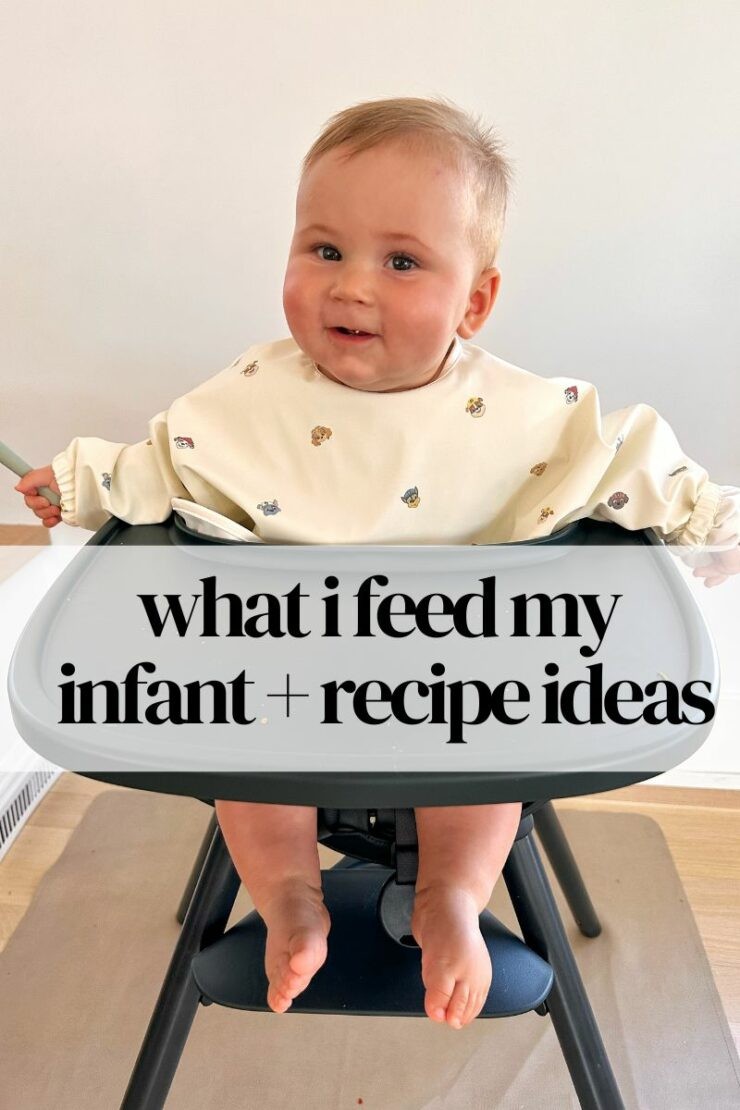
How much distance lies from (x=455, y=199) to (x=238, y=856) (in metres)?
0.53

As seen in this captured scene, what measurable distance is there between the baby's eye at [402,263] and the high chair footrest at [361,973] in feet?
1.71

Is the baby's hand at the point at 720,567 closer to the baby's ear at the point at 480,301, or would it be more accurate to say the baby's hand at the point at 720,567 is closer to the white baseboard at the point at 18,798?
the baby's ear at the point at 480,301

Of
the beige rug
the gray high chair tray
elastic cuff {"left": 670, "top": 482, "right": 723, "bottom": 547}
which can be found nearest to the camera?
the gray high chair tray

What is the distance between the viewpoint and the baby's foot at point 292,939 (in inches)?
26.7

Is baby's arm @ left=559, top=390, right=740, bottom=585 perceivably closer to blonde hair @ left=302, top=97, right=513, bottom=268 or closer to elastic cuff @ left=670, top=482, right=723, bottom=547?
elastic cuff @ left=670, top=482, right=723, bottom=547

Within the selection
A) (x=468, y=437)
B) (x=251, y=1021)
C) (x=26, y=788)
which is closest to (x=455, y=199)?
(x=468, y=437)

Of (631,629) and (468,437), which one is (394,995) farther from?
(468,437)

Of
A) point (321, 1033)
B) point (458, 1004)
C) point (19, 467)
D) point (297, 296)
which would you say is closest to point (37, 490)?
point (19, 467)

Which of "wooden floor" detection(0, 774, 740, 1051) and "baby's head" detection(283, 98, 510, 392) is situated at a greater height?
"baby's head" detection(283, 98, 510, 392)

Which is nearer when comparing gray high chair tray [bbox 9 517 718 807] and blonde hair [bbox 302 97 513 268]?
gray high chair tray [bbox 9 517 718 807]

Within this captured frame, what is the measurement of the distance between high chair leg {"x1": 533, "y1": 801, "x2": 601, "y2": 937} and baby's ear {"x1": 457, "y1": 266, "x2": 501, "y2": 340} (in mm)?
485

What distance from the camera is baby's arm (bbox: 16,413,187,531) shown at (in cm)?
79

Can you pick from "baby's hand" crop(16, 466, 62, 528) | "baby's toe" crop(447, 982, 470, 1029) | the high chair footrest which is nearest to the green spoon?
"baby's hand" crop(16, 466, 62, 528)

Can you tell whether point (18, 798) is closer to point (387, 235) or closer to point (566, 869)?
point (566, 869)
